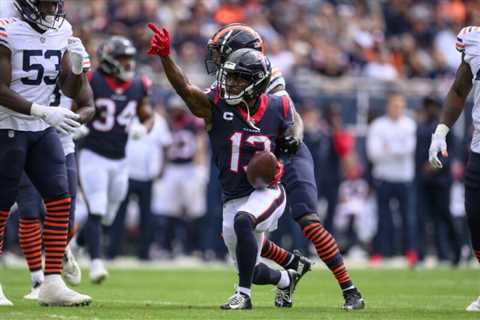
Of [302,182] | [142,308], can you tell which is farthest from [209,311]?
[302,182]

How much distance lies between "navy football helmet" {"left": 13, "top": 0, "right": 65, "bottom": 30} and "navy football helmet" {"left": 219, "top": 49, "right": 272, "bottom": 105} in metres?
1.18

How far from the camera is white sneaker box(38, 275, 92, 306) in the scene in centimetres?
737

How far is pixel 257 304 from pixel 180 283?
313 cm

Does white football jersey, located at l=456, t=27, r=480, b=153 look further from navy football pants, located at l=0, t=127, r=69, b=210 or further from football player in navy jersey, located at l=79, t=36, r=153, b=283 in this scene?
football player in navy jersey, located at l=79, t=36, r=153, b=283

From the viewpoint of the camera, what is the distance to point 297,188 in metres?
7.94

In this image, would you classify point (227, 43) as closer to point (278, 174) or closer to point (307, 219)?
point (278, 174)

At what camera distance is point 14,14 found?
7449 mm

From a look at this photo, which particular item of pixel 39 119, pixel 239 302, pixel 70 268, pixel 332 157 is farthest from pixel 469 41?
pixel 332 157

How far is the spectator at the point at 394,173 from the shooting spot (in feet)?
49.7

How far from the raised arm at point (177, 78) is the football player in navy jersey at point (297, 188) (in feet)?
1.26

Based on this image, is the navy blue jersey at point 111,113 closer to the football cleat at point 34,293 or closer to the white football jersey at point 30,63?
the football cleat at point 34,293

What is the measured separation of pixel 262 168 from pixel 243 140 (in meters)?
0.37

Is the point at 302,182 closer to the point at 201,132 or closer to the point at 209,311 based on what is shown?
the point at 209,311

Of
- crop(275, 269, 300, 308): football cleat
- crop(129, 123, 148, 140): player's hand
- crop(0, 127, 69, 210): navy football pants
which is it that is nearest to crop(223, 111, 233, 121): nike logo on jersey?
crop(0, 127, 69, 210): navy football pants
